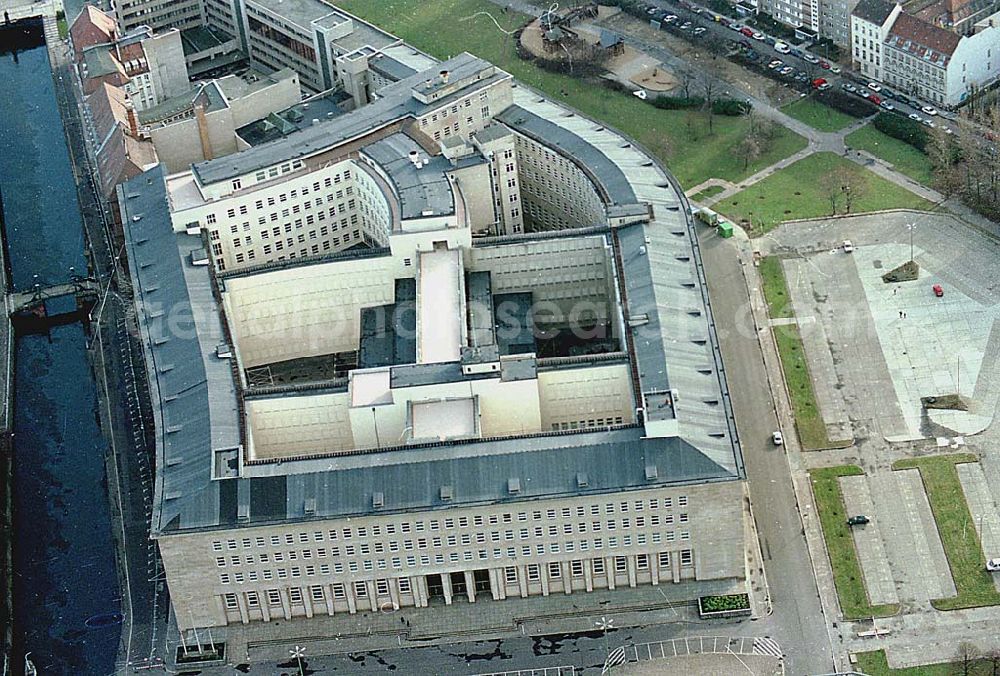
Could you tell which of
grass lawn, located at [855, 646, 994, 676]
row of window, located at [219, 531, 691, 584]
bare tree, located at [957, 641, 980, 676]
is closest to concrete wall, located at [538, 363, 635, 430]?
row of window, located at [219, 531, 691, 584]

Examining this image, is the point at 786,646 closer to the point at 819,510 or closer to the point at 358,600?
the point at 819,510

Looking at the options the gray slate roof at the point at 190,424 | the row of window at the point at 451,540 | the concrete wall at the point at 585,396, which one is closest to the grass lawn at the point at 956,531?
the row of window at the point at 451,540

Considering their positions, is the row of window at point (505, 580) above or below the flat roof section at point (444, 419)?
below

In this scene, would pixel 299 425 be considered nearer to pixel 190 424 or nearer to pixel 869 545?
pixel 190 424

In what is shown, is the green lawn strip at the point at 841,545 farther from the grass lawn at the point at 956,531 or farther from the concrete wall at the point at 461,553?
the concrete wall at the point at 461,553

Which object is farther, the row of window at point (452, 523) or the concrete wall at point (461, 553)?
the row of window at point (452, 523)

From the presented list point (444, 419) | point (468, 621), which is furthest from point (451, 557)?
point (444, 419)

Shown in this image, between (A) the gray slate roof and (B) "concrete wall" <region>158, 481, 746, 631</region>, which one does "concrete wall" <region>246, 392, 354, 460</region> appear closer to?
(A) the gray slate roof
